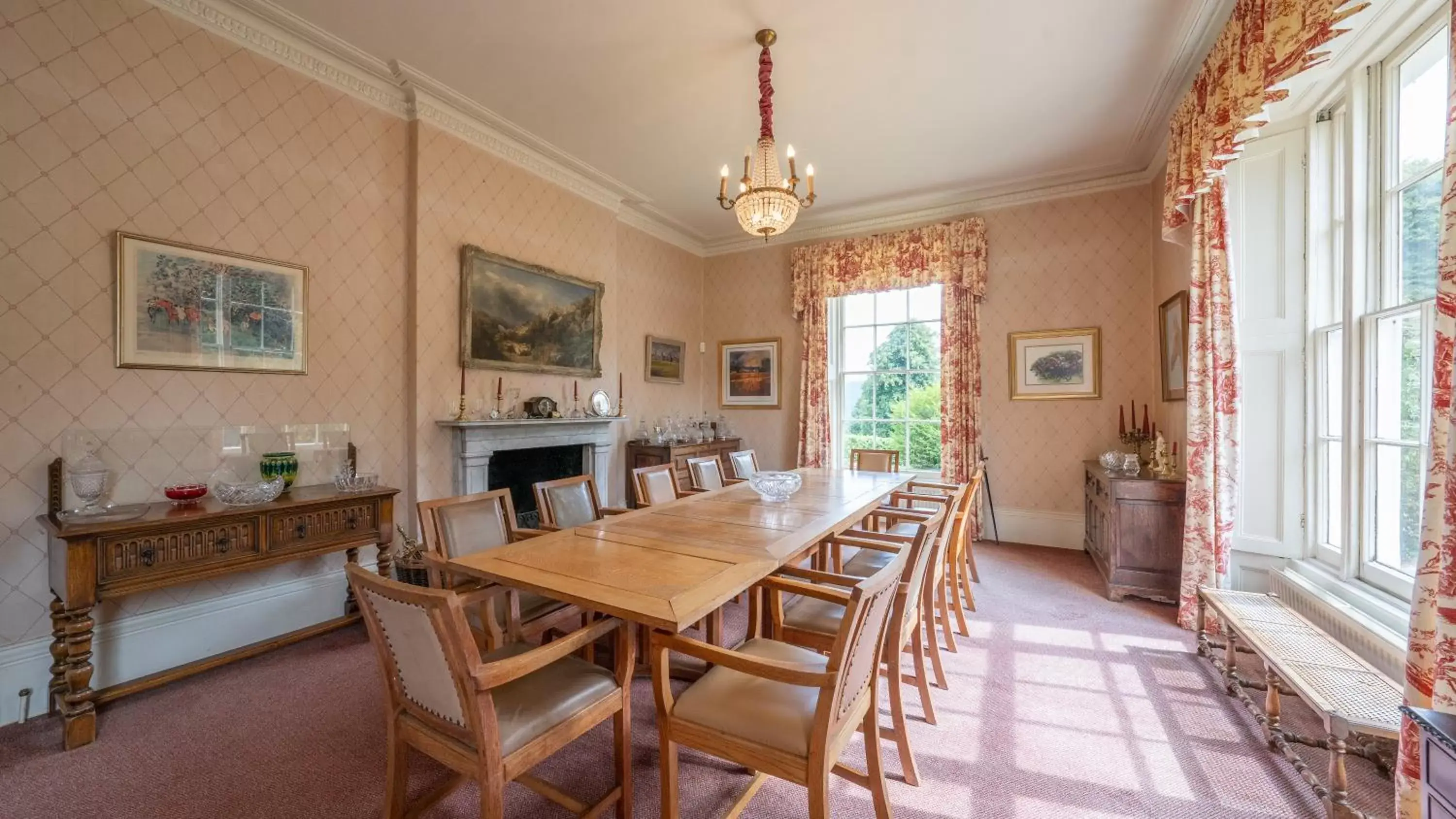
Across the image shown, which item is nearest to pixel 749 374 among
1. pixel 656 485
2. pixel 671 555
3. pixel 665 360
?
pixel 665 360

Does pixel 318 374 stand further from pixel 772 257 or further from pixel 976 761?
pixel 772 257

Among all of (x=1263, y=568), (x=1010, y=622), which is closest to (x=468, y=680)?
(x=1010, y=622)

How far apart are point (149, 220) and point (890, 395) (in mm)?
5391

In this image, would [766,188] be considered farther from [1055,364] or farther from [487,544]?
[1055,364]


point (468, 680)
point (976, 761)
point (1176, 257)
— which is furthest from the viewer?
point (1176, 257)

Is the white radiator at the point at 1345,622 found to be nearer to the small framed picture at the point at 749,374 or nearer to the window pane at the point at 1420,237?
the window pane at the point at 1420,237

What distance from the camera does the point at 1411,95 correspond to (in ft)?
6.65

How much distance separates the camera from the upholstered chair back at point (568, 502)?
2.63 metres

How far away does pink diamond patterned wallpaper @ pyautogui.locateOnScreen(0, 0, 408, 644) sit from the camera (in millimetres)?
2168

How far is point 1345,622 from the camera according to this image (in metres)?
2.08

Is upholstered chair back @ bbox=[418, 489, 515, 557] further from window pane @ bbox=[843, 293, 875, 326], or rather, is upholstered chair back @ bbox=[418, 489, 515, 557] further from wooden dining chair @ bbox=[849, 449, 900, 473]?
window pane @ bbox=[843, 293, 875, 326]

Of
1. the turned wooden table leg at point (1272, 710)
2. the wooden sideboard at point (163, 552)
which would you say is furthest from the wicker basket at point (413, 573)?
the turned wooden table leg at point (1272, 710)

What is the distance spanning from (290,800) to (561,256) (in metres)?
3.72

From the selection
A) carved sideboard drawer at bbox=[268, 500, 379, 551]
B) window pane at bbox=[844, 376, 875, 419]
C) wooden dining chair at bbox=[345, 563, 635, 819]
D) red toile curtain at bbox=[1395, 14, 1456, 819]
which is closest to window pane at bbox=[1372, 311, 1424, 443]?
red toile curtain at bbox=[1395, 14, 1456, 819]
